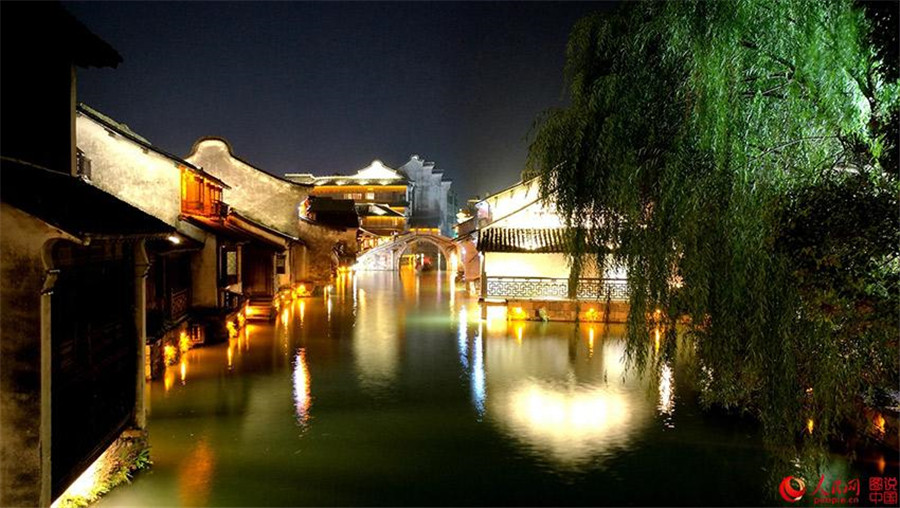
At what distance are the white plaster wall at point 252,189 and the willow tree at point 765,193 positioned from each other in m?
28.5

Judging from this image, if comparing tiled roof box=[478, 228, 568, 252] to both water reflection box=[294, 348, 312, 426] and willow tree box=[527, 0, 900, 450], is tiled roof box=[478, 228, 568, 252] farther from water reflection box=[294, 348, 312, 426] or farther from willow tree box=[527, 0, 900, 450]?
willow tree box=[527, 0, 900, 450]

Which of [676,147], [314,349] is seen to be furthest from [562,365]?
[676,147]

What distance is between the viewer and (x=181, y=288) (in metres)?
21.1

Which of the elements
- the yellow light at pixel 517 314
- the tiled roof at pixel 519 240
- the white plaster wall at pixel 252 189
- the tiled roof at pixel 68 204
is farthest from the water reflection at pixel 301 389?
the white plaster wall at pixel 252 189

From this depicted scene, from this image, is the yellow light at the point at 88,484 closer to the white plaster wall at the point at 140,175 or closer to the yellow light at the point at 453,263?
the white plaster wall at the point at 140,175

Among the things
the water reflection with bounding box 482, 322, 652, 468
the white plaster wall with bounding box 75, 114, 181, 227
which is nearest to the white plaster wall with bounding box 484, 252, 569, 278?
the water reflection with bounding box 482, 322, 652, 468

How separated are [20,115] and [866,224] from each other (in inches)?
375

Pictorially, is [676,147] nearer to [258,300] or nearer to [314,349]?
[314,349]

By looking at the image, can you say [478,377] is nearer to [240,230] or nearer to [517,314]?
[517,314]

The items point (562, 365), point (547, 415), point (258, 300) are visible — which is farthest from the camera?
point (258, 300)

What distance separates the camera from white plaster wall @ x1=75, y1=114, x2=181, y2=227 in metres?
22.4

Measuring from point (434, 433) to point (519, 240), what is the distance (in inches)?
708

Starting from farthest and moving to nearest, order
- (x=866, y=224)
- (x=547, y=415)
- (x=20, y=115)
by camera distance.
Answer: (x=547, y=415) → (x=20, y=115) → (x=866, y=224)

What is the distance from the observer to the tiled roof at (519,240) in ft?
95.7
